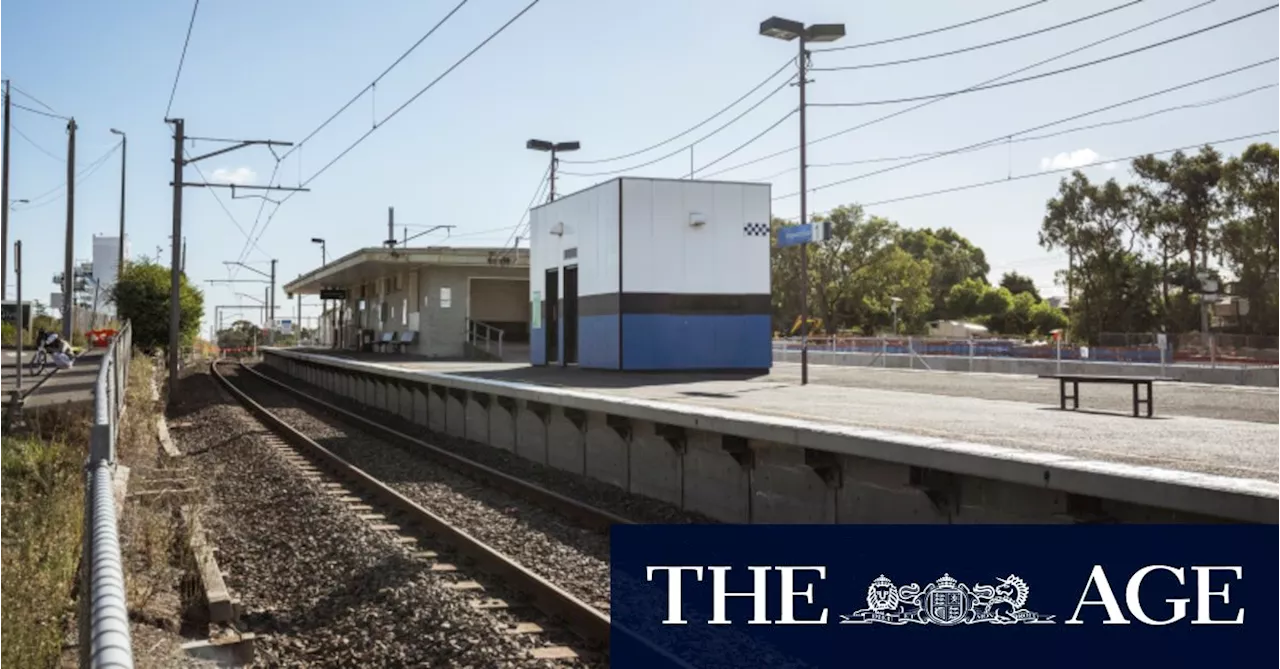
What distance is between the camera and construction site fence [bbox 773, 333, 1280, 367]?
27.2m

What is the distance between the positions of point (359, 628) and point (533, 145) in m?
31.8

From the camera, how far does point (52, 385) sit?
66.5 feet

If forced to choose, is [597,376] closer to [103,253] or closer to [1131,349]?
[1131,349]

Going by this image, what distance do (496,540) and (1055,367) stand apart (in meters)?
22.1

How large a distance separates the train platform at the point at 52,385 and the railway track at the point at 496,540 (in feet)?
11.6

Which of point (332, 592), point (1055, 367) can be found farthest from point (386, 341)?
point (332, 592)

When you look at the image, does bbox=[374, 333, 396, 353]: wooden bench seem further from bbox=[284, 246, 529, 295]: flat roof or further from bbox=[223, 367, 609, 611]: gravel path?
bbox=[223, 367, 609, 611]: gravel path

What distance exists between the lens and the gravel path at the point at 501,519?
9.02 metres

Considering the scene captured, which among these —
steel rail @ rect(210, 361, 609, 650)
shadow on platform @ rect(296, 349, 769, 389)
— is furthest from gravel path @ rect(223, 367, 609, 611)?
shadow on platform @ rect(296, 349, 769, 389)

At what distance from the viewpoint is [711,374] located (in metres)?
23.5

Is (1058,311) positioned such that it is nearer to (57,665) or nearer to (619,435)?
(619,435)

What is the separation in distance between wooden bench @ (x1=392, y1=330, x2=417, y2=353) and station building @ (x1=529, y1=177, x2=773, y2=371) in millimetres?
17733

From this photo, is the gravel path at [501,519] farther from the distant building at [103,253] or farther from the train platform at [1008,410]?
the distant building at [103,253]

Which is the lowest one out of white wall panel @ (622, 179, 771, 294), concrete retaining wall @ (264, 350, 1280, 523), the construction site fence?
concrete retaining wall @ (264, 350, 1280, 523)
